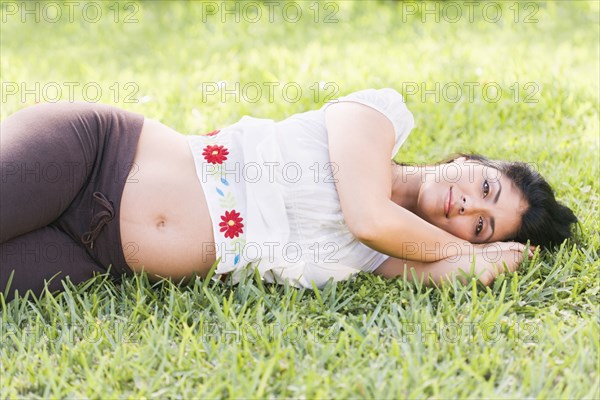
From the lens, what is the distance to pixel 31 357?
163 centimetres

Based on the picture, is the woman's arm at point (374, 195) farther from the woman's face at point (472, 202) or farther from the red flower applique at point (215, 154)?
the red flower applique at point (215, 154)

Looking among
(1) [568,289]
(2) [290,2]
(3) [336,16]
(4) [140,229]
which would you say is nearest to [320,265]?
(4) [140,229]

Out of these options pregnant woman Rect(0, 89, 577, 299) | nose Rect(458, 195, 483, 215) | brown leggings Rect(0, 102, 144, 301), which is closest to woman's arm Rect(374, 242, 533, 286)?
pregnant woman Rect(0, 89, 577, 299)

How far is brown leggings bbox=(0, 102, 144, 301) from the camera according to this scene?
6.07 feet

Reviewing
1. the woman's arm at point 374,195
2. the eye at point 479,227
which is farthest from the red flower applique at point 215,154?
the eye at point 479,227

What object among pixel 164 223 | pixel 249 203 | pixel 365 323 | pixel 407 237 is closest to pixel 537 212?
pixel 407 237

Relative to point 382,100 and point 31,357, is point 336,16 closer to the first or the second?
point 382,100

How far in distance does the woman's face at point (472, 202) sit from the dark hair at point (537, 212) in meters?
0.02

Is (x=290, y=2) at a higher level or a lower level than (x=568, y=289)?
higher

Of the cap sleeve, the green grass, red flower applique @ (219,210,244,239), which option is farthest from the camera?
the cap sleeve

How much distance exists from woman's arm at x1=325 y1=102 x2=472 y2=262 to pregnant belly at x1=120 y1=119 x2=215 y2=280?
0.36 m

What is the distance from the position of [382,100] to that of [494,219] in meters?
0.44

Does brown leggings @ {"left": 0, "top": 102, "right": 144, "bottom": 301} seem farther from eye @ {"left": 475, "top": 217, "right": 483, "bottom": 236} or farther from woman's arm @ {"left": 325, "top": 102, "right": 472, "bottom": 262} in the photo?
eye @ {"left": 475, "top": 217, "right": 483, "bottom": 236}

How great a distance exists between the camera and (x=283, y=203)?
6.62 feet
